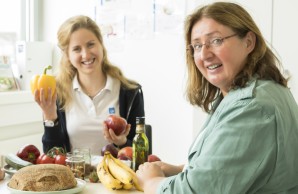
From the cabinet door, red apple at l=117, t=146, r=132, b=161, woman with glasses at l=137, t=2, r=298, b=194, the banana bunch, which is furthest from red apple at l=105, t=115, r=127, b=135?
the cabinet door

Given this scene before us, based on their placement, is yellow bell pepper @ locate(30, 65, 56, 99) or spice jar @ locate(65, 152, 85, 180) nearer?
spice jar @ locate(65, 152, 85, 180)

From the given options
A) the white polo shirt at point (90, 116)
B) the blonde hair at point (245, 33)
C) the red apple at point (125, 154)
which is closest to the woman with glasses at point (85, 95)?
the white polo shirt at point (90, 116)

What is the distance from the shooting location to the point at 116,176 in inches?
60.9

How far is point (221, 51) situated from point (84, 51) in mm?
1141

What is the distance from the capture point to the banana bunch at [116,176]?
59.2 inches

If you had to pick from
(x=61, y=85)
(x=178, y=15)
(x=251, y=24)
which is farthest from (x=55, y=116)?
(x=178, y=15)

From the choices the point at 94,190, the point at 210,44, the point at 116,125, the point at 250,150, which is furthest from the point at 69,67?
the point at 250,150

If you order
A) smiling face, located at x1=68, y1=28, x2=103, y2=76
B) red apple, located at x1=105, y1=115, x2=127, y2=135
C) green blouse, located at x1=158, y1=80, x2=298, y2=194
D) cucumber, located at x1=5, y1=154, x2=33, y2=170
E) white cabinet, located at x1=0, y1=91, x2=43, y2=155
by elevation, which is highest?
smiling face, located at x1=68, y1=28, x2=103, y2=76

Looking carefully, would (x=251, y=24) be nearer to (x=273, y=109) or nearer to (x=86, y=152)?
(x=273, y=109)

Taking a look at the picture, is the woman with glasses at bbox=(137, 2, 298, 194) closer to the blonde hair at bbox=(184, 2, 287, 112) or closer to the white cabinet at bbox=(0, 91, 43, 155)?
the blonde hair at bbox=(184, 2, 287, 112)

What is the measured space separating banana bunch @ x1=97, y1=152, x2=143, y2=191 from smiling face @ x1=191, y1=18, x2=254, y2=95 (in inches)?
17.2

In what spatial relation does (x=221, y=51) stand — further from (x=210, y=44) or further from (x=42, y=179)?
(x=42, y=179)

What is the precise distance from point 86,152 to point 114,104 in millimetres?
652

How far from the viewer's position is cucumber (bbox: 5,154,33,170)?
1.70m
